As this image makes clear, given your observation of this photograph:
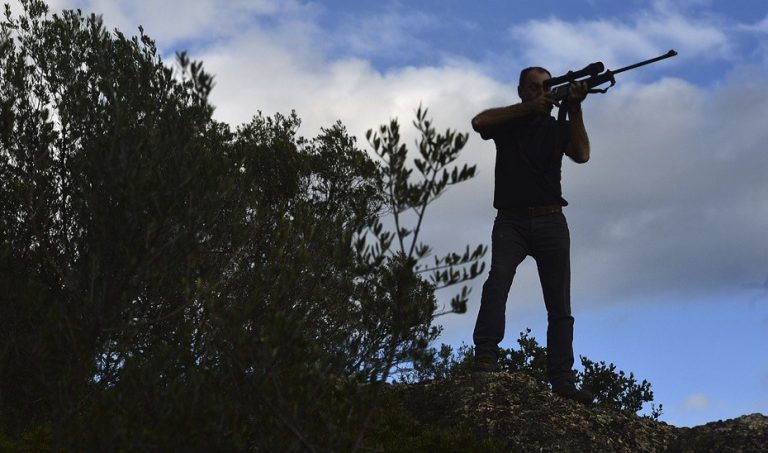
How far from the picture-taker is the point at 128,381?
22.8ft

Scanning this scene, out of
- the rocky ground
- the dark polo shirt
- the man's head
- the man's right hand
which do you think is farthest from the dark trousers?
the man's head

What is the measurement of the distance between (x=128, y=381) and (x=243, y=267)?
5893 mm

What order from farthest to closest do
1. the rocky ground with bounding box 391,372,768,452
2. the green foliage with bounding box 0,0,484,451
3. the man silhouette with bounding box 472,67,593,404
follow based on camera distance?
the man silhouette with bounding box 472,67,593,404
the rocky ground with bounding box 391,372,768,452
the green foliage with bounding box 0,0,484,451

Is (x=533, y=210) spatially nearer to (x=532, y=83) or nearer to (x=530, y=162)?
(x=530, y=162)

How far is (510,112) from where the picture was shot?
10930mm

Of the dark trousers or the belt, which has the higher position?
the belt

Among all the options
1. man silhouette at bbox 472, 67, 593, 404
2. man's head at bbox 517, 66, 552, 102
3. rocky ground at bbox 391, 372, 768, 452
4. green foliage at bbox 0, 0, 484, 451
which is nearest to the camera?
green foliage at bbox 0, 0, 484, 451

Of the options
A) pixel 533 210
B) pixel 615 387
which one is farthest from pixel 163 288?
pixel 615 387

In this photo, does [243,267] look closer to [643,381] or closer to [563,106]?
[563,106]

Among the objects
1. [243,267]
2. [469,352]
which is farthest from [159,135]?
[469,352]

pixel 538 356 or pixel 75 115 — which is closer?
pixel 75 115

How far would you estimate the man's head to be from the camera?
37.1ft

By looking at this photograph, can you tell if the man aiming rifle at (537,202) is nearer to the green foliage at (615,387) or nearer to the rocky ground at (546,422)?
the rocky ground at (546,422)

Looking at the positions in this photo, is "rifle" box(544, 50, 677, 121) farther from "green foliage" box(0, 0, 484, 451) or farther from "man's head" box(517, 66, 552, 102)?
"green foliage" box(0, 0, 484, 451)
